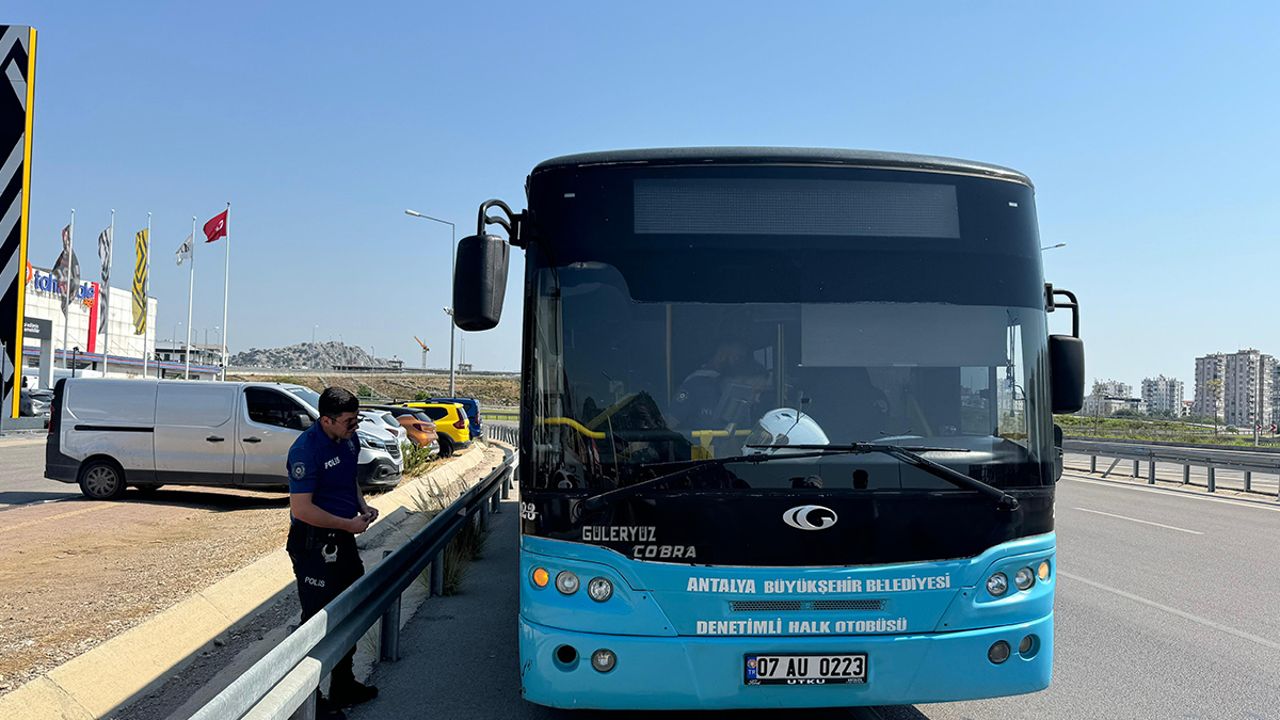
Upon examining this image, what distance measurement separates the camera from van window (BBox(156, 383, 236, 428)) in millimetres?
16094

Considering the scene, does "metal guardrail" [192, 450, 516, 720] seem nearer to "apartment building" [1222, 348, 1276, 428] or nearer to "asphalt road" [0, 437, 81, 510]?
"asphalt road" [0, 437, 81, 510]

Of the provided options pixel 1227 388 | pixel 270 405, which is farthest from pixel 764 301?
pixel 1227 388

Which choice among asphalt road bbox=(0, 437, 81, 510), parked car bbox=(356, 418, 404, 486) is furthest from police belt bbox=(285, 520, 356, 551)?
asphalt road bbox=(0, 437, 81, 510)

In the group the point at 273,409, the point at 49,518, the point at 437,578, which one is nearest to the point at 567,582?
the point at 437,578

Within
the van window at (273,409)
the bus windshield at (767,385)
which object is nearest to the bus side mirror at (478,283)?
the bus windshield at (767,385)

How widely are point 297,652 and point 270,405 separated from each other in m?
13.0

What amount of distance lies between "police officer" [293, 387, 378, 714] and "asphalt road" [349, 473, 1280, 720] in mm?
644

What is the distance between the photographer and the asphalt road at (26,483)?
53.9 ft

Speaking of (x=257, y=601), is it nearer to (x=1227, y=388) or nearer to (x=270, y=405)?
(x=270, y=405)

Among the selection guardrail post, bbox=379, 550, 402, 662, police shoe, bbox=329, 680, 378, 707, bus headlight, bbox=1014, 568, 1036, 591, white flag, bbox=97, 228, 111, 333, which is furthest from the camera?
white flag, bbox=97, 228, 111, 333

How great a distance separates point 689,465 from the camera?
4523mm

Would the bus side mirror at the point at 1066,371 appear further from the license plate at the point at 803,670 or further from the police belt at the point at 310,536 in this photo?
the police belt at the point at 310,536

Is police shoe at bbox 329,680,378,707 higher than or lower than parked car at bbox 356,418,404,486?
lower

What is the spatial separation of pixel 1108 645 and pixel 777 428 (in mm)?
3993
